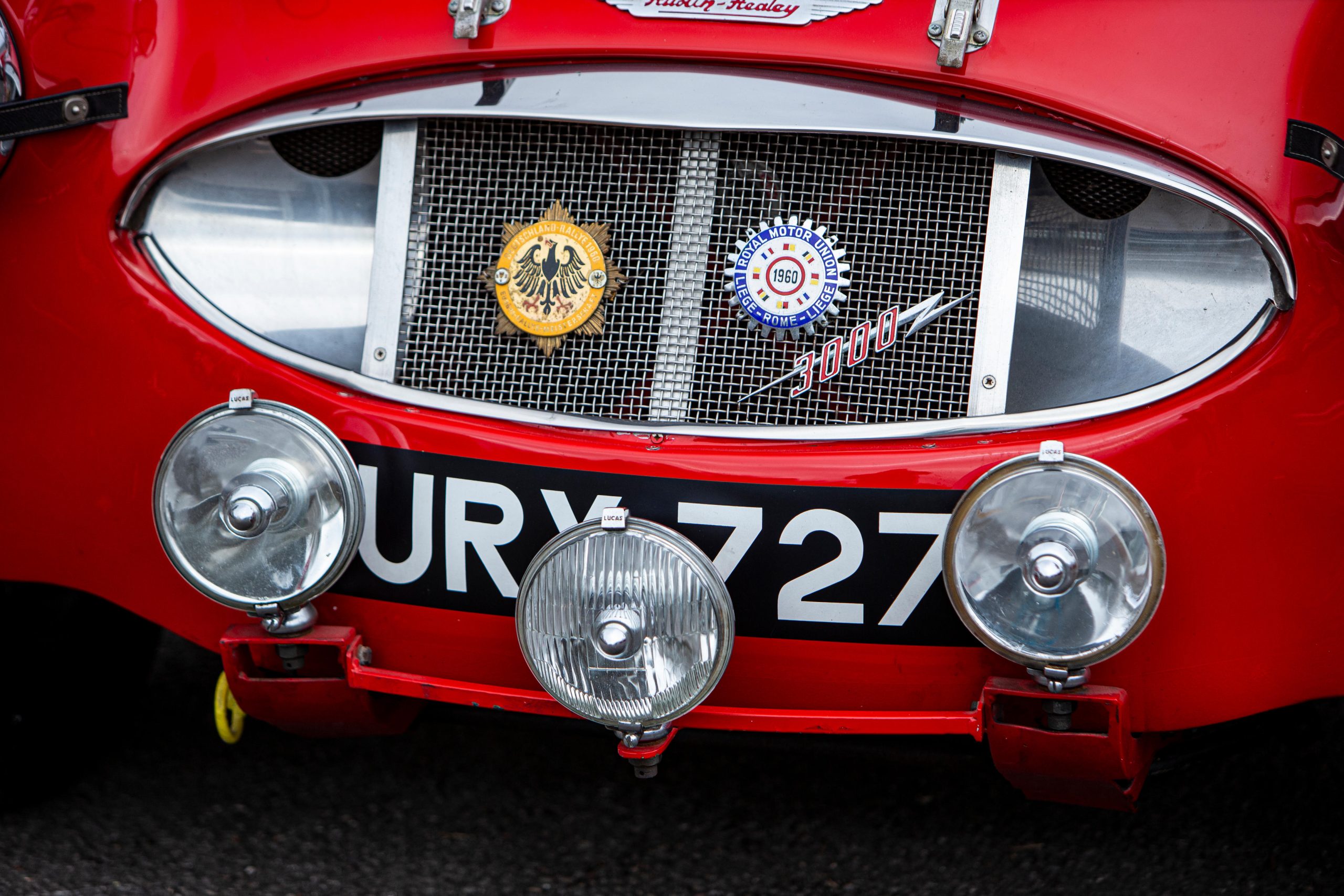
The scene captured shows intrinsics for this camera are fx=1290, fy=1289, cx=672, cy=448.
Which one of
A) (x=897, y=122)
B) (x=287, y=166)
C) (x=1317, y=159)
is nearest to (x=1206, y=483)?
(x=1317, y=159)

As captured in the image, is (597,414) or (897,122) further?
(597,414)

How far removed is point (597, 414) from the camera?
1.90 metres

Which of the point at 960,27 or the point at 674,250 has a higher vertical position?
the point at 960,27

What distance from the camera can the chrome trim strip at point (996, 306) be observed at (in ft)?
5.84

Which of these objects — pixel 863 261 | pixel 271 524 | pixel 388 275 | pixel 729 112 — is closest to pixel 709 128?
pixel 729 112

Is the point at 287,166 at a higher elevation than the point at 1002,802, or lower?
higher

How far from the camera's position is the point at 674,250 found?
1.87 meters

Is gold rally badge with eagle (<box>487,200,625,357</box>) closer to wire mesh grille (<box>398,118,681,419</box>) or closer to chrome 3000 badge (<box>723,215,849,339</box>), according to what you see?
wire mesh grille (<box>398,118,681,419</box>)

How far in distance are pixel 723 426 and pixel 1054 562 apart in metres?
0.52

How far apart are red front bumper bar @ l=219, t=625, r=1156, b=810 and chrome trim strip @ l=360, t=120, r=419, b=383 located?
1.34 ft

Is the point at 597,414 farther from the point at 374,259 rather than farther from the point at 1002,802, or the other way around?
the point at 1002,802

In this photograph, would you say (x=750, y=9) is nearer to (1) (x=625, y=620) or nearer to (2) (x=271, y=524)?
(1) (x=625, y=620)

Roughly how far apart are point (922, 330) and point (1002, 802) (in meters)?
1.15

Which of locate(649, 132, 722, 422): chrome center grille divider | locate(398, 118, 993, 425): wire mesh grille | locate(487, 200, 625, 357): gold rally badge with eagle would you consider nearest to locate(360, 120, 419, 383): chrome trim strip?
locate(398, 118, 993, 425): wire mesh grille
